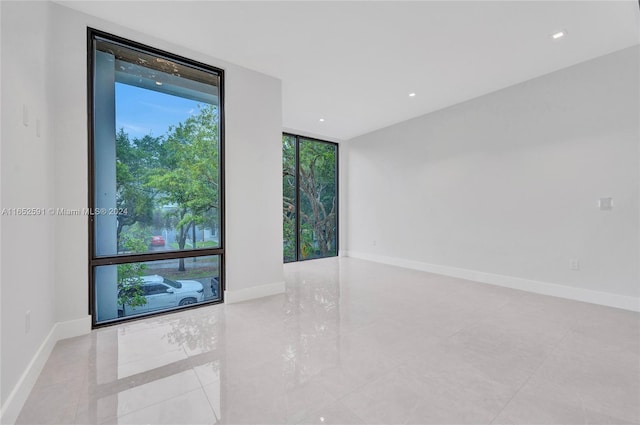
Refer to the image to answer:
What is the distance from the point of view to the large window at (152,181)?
107 inches

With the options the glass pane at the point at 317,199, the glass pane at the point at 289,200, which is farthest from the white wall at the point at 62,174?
the glass pane at the point at 317,199

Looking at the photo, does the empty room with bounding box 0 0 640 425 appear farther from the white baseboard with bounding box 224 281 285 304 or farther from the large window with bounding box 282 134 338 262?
the large window with bounding box 282 134 338 262

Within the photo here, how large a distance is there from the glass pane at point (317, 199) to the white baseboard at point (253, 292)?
2.42 metres

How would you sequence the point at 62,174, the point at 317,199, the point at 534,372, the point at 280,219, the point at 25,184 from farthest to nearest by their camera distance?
the point at 317,199
the point at 280,219
the point at 62,174
the point at 534,372
the point at 25,184

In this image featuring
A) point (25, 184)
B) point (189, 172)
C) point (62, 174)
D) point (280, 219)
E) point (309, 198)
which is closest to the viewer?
point (25, 184)

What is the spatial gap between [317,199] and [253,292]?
3.43 meters

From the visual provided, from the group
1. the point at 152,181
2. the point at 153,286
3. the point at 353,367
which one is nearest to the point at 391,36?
the point at 152,181

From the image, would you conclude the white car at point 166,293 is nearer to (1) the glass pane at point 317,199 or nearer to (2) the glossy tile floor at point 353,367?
(2) the glossy tile floor at point 353,367

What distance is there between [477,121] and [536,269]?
93.1 inches

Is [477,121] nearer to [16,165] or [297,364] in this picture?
[297,364]

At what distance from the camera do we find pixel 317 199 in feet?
21.5

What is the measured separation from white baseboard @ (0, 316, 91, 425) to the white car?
0.43m

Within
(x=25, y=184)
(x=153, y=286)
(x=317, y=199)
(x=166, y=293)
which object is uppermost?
(x=317, y=199)

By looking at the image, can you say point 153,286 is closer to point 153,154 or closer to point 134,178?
point 134,178
